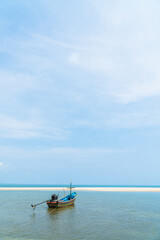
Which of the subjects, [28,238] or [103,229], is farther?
Result: [103,229]

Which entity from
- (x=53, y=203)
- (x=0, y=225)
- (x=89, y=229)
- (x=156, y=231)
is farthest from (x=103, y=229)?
(x=53, y=203)

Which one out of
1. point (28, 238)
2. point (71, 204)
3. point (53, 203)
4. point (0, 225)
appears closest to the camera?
point (28, 238)

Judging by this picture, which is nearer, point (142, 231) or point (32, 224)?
point (142, 231)

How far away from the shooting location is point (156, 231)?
16.6 m

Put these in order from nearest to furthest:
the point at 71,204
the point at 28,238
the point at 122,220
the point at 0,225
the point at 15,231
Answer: the point at 28,238, the point at 15,231, the point at 0,225, the point at 122,220, the point at 71,204

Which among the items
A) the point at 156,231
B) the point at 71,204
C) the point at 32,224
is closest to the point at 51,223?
the point at 32,224

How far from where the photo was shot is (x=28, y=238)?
14.3 meters

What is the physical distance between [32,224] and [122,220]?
9.03 m

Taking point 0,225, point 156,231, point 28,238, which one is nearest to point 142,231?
point 156,231

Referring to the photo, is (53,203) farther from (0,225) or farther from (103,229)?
(103,229)

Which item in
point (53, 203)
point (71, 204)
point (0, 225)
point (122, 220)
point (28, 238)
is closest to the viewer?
point (28, 238)

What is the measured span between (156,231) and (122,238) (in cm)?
390

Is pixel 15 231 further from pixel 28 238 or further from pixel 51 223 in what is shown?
pixel 51 223

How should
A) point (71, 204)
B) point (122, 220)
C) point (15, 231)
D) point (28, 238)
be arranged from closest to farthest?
point (28, 238) < point (15, 231) < point (122, 220) < point (71, 204)
